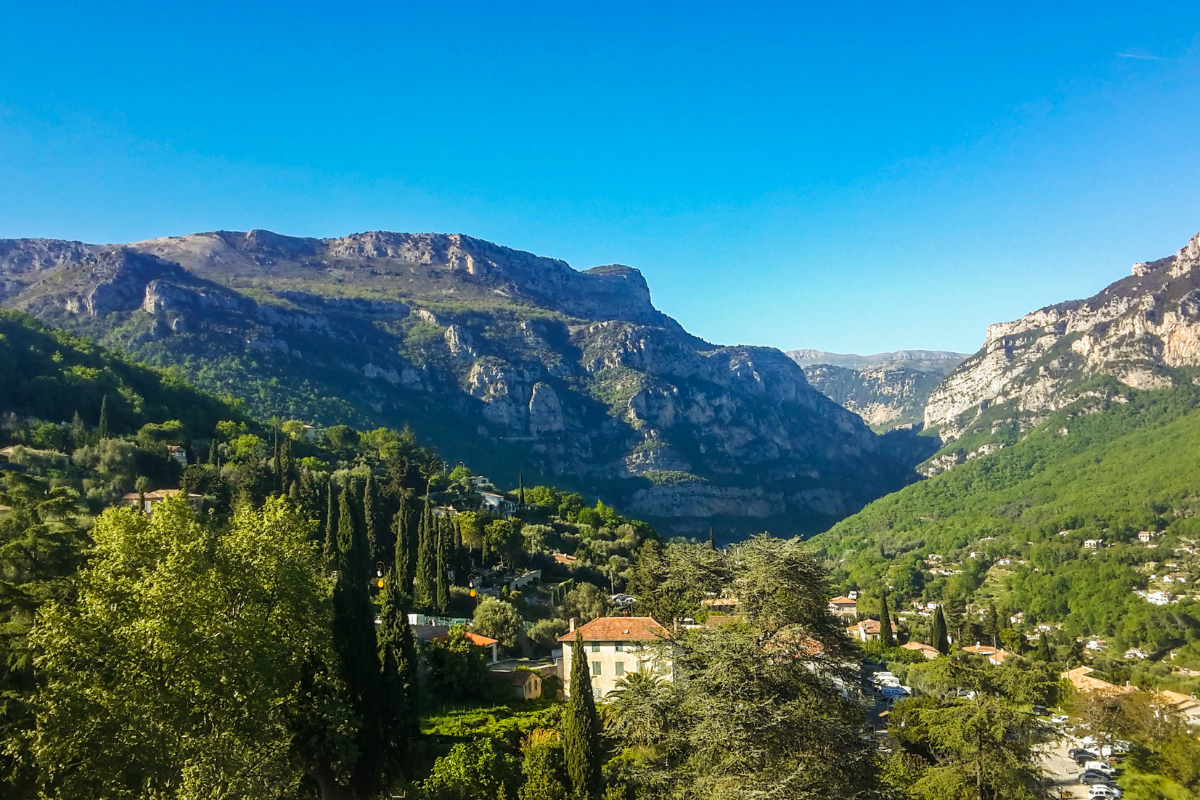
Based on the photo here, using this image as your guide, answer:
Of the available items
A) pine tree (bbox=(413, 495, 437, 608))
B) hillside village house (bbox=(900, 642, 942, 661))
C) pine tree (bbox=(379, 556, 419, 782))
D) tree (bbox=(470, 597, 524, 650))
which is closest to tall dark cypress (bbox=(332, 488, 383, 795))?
pine tree (bbox=(379, 556, 419, 782))

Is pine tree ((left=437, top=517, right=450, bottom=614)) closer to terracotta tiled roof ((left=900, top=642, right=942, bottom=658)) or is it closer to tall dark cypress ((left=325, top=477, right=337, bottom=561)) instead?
tall dark cypress ((left=325, top=477, right=337, bottom=561))

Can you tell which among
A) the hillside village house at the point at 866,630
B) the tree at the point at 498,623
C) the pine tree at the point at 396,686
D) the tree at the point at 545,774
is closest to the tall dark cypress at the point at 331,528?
the tree at the point at 498,623

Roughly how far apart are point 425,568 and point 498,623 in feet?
30.3

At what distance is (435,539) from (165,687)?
35551 millimetres

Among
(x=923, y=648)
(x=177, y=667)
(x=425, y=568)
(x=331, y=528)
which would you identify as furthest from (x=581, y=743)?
(x=923, y=648)

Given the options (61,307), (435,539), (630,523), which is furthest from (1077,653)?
(61,307)

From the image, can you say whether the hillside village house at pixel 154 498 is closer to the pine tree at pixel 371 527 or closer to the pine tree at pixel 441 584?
the pine tree at pixel 371 527

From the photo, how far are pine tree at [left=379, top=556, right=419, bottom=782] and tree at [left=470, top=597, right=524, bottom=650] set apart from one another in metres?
15.3

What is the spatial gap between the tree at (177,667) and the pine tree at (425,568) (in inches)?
1132

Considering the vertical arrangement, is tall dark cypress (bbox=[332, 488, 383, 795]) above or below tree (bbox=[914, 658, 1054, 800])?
above

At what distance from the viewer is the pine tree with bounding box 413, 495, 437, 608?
2009 inches

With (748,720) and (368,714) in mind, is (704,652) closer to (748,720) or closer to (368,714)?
(748,720)

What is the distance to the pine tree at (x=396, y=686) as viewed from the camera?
25047 millimetres

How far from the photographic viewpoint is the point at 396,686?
25641 mm
